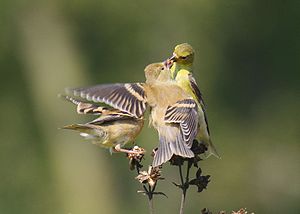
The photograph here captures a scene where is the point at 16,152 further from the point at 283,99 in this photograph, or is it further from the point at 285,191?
the point at 283,99

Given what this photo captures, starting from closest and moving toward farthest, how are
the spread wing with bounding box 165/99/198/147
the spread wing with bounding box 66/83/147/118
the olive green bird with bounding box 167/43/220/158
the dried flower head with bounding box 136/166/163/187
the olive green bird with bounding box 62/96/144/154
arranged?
the dried flower head with bounding box 136/166/163/187 → the spread wing with bounding box 66/83/147/118 → the spread wing with bounding box 165/99/198/147 → the olive green bird with bounding box 62/96/144/154 → the olive green bird with bounding box 167/43/220/158

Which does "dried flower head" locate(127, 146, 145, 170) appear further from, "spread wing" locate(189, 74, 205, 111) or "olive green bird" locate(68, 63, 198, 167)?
"spread wing" locate(189, 74, 205, 111)

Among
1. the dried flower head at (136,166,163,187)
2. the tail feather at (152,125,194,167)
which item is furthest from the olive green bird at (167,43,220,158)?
the dried flower head at (136,166,163,187)

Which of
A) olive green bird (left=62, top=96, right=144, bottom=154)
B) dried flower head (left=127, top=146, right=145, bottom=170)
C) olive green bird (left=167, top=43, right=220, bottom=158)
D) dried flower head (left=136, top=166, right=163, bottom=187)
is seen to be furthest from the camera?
olive green bird (left=167, top=43, right=220, bottom=158)

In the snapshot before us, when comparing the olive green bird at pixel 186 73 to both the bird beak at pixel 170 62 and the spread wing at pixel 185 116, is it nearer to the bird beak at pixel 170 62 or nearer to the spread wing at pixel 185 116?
the bird beak at pixel 170 62

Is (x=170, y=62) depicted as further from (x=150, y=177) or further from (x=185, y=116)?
(x=150, y=177)

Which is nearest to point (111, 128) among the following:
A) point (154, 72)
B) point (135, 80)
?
point (154, 72)

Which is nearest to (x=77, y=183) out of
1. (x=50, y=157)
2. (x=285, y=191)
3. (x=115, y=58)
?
(x=50, y=157)

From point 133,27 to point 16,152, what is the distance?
3.21 m

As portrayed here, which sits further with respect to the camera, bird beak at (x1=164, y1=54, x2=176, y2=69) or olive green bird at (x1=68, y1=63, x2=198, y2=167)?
bird beak at (x1=164, y1=54, x2=176, y2=69)

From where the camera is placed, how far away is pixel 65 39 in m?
17.9

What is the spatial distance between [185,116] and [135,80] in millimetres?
10944

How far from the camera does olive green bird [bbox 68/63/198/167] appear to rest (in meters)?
5.52

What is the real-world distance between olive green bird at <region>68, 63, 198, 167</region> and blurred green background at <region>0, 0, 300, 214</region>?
843 centimetres
